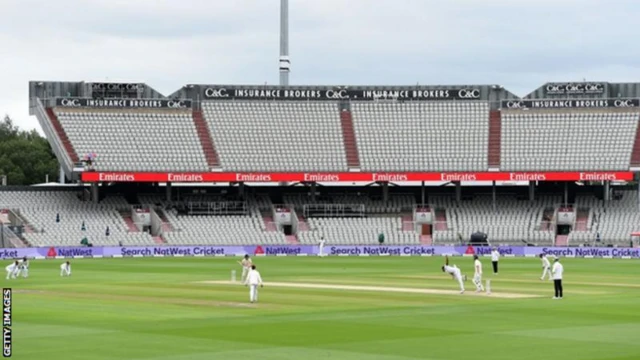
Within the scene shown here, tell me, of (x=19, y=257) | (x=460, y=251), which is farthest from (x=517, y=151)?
(x=19, y=257)

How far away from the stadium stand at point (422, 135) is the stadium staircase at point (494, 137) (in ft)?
1.51

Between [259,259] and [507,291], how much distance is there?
130ft

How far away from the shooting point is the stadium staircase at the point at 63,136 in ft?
348

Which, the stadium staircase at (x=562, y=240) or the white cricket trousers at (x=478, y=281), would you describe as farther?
the stadium staircase at (x=562, y=240)

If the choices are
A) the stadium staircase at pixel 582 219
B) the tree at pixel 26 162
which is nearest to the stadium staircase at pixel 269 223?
the stadium staircase at pixel 582 219

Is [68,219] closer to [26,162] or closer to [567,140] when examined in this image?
[567,140]

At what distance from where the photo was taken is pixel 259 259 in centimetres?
8931

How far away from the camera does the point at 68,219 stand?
102062 millimetres

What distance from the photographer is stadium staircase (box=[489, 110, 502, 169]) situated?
358ft

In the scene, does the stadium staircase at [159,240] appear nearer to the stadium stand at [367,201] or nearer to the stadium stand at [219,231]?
the stadium stand at [219,231]

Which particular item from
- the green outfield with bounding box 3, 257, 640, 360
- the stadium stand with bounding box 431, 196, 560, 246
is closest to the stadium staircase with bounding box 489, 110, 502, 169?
the stadium stand with bounding box 431, 196, 560, 246

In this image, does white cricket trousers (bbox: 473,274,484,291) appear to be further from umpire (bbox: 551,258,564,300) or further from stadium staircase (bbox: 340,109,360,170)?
stadium staircase (bbox: 340,109,360,170)

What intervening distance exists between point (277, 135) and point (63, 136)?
1973cm

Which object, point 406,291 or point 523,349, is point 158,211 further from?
point 523,349
